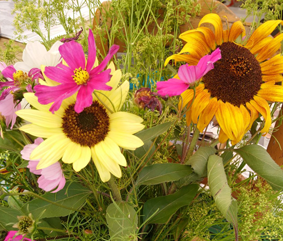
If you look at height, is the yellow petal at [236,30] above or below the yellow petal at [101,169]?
above

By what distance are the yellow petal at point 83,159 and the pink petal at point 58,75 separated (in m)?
0.06

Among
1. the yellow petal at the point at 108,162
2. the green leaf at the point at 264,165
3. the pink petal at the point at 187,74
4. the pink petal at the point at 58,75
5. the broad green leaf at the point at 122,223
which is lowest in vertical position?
the broad green leaf at the point at 122,223

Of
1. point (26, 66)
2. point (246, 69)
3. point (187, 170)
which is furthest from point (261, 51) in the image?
point (26, 66)

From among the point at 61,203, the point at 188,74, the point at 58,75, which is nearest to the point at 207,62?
the point at 188,74

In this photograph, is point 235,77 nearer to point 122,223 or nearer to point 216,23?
point 216,23

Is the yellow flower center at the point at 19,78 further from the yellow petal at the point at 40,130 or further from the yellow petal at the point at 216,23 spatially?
the yellow petal at the point at 216,23

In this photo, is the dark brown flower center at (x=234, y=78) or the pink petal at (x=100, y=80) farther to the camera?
the dark brown flower center at (x=234, y=78)

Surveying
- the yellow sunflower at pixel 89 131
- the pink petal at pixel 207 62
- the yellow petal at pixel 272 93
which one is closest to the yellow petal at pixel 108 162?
the yellow sunflower at pixel 89 131

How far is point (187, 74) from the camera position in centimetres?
23

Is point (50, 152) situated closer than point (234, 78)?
Yes

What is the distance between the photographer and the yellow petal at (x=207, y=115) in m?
0.30

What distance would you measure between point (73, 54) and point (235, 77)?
7.8 inches

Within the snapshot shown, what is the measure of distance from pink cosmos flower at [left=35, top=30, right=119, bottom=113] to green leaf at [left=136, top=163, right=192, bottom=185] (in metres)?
0.15

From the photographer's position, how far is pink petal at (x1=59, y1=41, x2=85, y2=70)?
21cm
